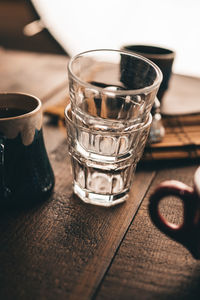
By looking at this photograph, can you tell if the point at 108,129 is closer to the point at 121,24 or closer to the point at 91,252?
the point at 91,252

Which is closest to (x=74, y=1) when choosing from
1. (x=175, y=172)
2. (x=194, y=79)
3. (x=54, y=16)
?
(x=54, y=16)

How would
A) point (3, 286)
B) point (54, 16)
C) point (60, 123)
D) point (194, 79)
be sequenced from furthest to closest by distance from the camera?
point (54, 16), point (194, 79), point (60, 123), point (3, 286)

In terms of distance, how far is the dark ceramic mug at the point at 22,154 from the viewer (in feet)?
1.16

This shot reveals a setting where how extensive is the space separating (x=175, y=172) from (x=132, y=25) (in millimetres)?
913

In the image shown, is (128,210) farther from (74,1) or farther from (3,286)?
(74,1)

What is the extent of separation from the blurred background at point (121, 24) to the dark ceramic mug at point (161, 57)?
524 millimetres

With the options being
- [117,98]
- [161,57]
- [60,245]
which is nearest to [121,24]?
[161,57]

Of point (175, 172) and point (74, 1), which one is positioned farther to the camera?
point (74, 1)

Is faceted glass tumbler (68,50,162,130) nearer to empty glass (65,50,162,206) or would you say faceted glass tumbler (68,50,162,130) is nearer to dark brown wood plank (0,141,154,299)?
empty glass (65,50,162,206)

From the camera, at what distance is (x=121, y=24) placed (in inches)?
47.1

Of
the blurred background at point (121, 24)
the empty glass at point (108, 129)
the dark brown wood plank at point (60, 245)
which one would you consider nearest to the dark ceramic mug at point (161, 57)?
the empty glass at point (108, 129)

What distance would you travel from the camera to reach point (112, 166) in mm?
410

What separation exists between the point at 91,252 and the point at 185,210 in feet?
0.42

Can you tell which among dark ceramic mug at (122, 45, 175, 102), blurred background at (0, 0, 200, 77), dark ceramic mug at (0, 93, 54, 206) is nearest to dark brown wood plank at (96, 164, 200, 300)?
dark ceramic mug at (0, 93, 54, 206)
